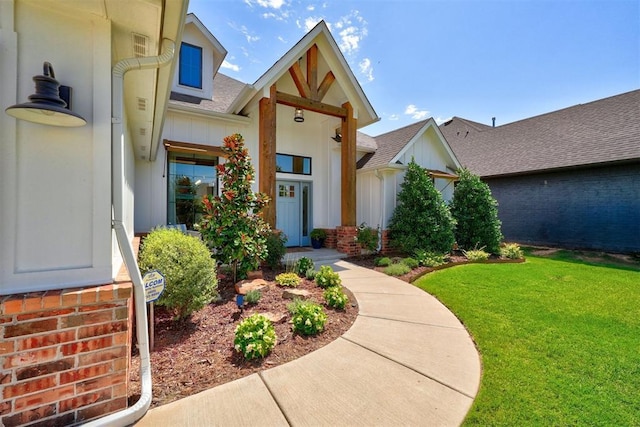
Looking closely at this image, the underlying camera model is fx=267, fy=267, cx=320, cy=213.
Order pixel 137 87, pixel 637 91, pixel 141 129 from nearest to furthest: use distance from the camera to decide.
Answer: pixel 137 87 → pixel 141 129 → pixel 637 91

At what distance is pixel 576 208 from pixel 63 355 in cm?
1646

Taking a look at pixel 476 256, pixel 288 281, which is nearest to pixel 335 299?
pixel 288 281

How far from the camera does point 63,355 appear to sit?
177 centimetres

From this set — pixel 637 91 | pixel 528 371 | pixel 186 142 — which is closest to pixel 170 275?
pixel 528 371

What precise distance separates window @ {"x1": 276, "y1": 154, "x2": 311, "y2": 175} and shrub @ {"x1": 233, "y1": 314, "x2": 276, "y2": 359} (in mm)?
6521

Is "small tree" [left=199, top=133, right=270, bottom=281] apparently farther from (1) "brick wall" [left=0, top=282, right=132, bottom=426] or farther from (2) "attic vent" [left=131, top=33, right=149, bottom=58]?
(1) "brick wall" [left=0, top=282, right=132, bottom=426]

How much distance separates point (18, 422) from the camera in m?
1.67

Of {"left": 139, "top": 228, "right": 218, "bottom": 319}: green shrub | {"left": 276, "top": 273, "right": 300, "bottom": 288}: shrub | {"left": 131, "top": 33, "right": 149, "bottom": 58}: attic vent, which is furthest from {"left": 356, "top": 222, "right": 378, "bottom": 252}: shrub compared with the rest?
{"left": 131, "top": 33, "right": 149, "bottom": 58}: attic vent

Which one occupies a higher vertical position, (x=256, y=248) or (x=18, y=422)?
(x=256, y=248)

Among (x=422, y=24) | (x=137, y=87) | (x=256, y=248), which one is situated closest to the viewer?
(x=137, y=87)

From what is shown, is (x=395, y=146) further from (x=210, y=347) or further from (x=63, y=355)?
(x=63, y=355)

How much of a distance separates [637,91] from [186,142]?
66.0 feet

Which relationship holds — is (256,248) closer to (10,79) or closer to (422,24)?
(10,79)

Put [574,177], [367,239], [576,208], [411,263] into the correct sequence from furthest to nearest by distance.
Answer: [574,177]
[576,208]
[367,239]
[411,263]
